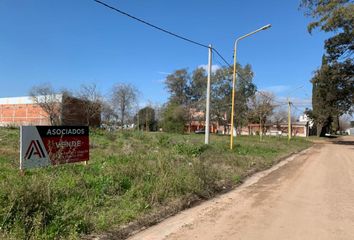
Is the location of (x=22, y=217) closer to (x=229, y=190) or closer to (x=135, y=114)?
A: (x=229, y=190)

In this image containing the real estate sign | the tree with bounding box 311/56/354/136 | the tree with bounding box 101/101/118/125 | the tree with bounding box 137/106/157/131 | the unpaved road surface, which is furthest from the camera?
the tree with bounding box 137/106/157/131

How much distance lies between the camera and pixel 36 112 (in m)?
81.7

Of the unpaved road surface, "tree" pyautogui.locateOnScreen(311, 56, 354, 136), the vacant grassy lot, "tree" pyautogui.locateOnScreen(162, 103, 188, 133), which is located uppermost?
"tree" pyautogui.locateOnScreen(311, 56, 354, 136)

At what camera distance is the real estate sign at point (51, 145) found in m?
9.07

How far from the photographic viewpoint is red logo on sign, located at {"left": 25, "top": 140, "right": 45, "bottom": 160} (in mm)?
9083

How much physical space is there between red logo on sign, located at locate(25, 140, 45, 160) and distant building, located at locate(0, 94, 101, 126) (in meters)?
55.0

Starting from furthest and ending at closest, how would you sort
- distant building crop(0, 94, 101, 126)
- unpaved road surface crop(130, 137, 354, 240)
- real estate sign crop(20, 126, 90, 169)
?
1. distant building crop(0, 94, 101, 126)
2. real estate sign crop(20, 126, 90, 169)
3. unpaved road surface crop(130, 137, 354, 240)

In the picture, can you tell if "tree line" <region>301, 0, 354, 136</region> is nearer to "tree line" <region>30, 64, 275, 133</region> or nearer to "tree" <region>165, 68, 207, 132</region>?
"tree line" <region>30, 64, 275, 133</region>

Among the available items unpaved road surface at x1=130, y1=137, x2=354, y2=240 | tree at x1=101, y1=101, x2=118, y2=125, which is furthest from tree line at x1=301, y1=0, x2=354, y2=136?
tree at x1=101, y1=101, x2=118, y2=125

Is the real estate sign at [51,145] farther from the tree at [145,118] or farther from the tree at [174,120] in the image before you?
the tree at [145,118]

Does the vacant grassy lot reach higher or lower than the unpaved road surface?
higher

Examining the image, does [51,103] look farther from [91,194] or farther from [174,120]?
[91,194]

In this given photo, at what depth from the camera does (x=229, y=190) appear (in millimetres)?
12102

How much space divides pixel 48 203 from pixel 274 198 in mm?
6360
